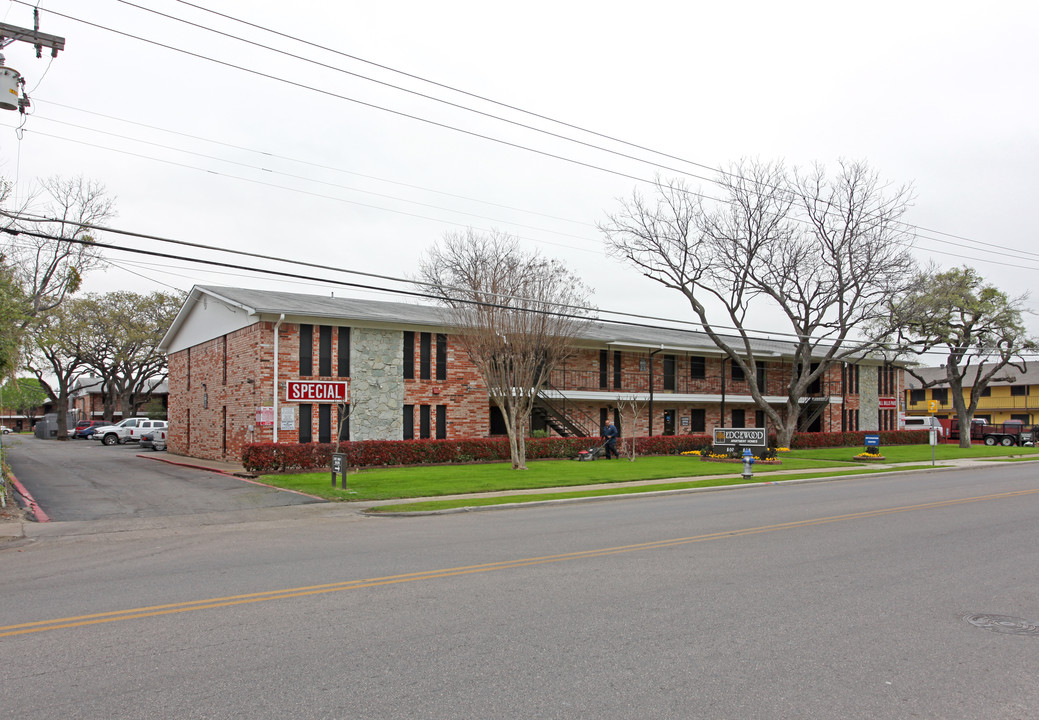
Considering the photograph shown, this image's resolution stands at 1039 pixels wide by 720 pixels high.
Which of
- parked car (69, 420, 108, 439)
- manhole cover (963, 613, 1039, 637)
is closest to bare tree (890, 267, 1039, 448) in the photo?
manhole cover (963, 613, 1039, 637)

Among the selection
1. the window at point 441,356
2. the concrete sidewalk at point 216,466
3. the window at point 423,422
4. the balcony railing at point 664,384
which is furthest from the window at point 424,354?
the concrete sidewalk at point 216,466

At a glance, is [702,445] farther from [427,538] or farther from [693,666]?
[693,666]

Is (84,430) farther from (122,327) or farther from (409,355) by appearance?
(409,355)

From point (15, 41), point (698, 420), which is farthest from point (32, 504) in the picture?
point (698, 420)

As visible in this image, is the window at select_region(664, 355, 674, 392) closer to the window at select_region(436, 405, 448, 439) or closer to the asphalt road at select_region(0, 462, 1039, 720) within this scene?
the window at select_region(436, 405, 448, 439)

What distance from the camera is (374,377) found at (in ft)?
91.4

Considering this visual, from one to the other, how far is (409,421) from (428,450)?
2.85 metres

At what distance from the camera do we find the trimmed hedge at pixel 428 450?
22531 millimetres

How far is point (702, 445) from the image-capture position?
1407 inches

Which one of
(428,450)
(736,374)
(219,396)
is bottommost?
(428,450)

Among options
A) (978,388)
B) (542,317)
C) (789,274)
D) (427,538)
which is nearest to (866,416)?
(978,388)

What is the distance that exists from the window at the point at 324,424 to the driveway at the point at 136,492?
4.15 metres

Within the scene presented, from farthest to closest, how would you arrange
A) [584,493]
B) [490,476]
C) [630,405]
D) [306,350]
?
[630,405], [306,350], [490,476], [584,493]

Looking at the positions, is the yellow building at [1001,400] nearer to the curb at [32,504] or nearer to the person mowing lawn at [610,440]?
the person mowing lawn at [610,440]
